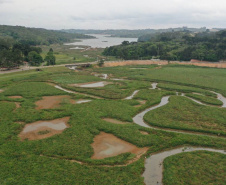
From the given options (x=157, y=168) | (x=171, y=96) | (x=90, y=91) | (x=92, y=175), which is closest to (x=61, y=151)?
(x=92, y=175)

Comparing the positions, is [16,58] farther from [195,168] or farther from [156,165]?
[195,168]

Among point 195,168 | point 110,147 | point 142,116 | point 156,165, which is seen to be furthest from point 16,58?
point 195,168

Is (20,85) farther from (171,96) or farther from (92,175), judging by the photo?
(92,175)

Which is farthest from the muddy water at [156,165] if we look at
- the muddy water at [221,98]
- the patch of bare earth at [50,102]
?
the patch of bare earth at [50,102]

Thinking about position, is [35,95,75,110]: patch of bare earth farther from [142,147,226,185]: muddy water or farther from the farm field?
[142,147,226,185]: muddy water

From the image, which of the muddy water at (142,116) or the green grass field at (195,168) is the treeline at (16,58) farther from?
the green grass field at (195,168)
